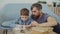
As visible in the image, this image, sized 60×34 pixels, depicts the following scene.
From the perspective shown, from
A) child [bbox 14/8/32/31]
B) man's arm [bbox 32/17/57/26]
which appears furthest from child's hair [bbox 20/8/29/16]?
man's arm [bbox 32/17/57/26]

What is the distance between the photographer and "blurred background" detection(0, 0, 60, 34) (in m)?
1.04

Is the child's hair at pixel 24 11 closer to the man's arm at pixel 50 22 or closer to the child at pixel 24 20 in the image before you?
the child at pixel 24 20

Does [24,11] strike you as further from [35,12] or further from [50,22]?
[50,22]

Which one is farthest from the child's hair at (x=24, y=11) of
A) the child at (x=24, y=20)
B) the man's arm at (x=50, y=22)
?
the man's arm at (x=50, y=22)

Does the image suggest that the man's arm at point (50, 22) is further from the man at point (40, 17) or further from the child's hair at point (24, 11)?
the child's hair at point (24, 11)

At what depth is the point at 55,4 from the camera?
3.48 ft

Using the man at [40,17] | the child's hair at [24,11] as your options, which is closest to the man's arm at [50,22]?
the man at [40,17]

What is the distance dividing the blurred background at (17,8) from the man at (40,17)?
3 centimetres

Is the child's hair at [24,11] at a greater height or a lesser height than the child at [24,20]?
greater

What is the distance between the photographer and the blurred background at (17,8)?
1.04 m

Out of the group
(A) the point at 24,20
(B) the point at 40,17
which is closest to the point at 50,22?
(B) the point at 40,17

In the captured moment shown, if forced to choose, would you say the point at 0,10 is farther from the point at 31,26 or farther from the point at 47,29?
the point at 47,29

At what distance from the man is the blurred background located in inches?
1.2

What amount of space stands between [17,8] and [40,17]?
0.22 m
